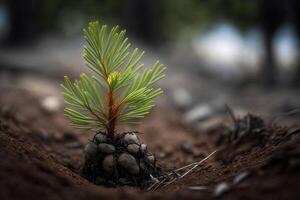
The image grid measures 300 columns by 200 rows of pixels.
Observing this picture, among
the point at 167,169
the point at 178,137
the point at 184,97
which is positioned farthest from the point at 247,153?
the point at 184,97

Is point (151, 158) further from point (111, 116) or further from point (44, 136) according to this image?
point (44, 136)

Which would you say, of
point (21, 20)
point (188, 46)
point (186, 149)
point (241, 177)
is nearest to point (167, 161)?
point (186, 149)

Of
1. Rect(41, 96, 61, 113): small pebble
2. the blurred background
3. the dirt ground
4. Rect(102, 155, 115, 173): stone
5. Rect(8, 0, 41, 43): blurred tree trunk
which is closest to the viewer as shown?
the dirt ground

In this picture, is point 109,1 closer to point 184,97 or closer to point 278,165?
point 184,97

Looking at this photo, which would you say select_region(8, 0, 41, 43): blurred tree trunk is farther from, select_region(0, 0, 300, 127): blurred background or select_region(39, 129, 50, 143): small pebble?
select_region(39, 129, 50, 143): small pebble

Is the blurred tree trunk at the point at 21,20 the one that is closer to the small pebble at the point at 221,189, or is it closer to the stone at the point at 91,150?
the stone at the point at 91,150

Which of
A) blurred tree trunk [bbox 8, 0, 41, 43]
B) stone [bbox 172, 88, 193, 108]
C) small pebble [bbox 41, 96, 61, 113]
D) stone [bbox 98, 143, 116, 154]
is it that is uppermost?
blurred tree trunk [bbox 8, 0, 41, 43]

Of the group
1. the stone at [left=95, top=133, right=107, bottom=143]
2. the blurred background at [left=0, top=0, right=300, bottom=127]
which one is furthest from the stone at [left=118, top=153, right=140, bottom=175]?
the blurred background at [left=0, top=0, right=300, bottom=127]
